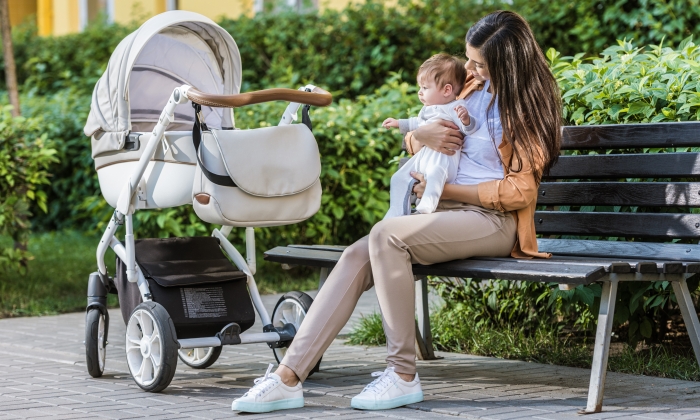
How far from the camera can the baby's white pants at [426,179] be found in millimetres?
4141

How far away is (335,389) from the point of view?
174 inches

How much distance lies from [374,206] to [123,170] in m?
3.52

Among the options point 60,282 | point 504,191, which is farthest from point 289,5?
point 504,191

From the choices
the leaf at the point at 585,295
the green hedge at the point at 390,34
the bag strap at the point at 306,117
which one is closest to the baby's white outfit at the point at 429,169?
the bag strap at the point at 306,117

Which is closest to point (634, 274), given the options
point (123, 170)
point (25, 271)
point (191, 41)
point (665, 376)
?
point (665, 376)

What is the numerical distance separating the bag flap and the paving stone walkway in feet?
2.90

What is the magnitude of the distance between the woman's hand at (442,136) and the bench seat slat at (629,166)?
0.67 metres

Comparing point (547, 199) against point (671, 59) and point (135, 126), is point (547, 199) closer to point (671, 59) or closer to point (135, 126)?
point (671, 59)

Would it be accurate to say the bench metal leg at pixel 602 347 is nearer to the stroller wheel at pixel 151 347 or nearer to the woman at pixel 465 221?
the woman at pixel 465 221

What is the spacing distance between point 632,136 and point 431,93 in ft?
2.89

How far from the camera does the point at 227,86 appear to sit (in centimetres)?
537

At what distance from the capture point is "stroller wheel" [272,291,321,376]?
4645mm

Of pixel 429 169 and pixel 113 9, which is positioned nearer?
pixel 429 169

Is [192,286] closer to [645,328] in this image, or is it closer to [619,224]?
[619,224]
